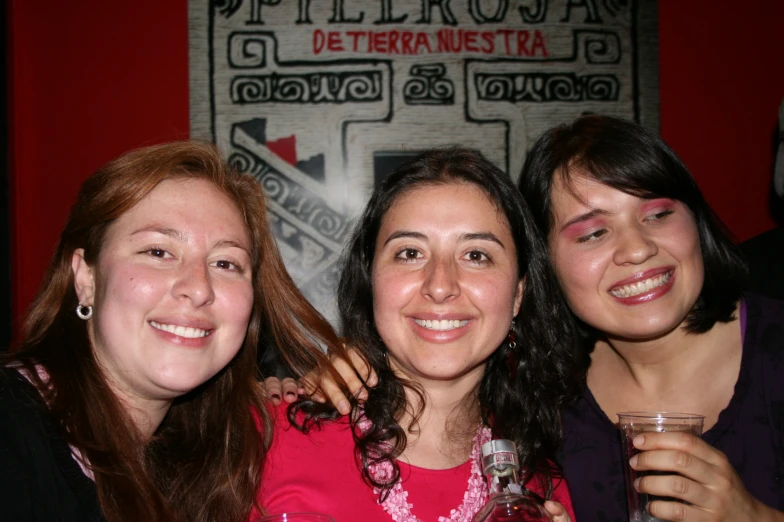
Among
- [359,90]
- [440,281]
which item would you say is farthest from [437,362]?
[359,90]

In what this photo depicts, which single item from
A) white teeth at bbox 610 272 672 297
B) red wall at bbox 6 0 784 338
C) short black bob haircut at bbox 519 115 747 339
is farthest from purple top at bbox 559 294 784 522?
red wall at bbox 6 0 784 338

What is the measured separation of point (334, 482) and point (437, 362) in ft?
1.41

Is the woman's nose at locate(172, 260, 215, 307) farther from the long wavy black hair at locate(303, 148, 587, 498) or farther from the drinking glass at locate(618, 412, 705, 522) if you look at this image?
the drinking glass at locate(618, 412, 705, 522)

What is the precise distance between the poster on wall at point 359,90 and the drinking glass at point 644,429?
2.35 m

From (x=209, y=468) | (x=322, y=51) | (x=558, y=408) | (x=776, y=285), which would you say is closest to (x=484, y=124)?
(x=322, y=51)

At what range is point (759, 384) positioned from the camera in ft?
6.02

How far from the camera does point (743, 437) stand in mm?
1792

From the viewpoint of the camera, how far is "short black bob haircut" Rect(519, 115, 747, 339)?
6.24 feet

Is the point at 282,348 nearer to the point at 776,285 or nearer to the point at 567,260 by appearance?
the point at 567,260

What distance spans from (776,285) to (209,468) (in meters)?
2.19

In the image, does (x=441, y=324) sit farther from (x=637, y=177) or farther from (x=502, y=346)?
(x=637, y=177)

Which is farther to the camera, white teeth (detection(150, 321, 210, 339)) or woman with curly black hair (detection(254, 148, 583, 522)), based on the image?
woman with curly black hair (detection(254, 148, 583, 522))

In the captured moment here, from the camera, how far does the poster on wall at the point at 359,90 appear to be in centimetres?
354

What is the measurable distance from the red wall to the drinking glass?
9.27ft
